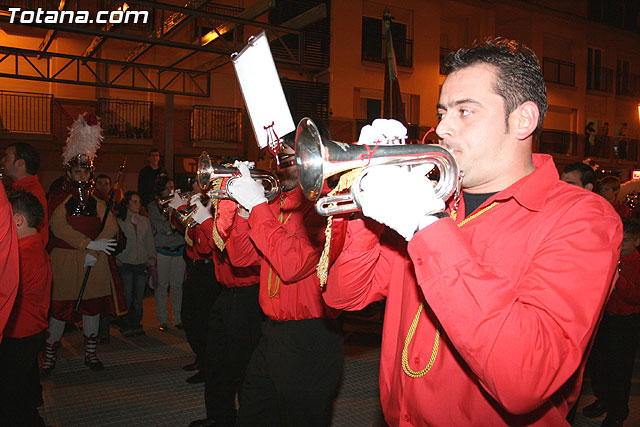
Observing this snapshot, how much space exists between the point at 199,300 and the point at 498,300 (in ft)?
13.5

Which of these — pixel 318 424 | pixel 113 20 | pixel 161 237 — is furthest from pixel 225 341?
pixel 113 20

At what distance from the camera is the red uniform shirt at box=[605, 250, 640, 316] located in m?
4.17

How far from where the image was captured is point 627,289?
4.18 m

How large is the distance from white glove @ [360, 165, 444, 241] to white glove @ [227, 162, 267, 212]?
186 centimetres

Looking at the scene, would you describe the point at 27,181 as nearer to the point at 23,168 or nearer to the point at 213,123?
the point at 23,168

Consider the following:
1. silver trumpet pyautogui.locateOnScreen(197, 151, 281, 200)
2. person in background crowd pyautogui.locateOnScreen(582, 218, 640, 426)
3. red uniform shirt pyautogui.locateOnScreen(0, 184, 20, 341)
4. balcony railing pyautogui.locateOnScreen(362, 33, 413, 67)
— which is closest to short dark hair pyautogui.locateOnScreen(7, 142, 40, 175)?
silver trumpet pyautogui.locateOnScreen(197, 151, 281, 200)

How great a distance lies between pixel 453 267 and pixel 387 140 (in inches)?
23.4

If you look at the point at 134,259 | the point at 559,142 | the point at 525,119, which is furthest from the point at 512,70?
the point at 559,142

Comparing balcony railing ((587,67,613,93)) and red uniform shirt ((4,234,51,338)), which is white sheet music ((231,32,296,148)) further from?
balcony railing ((587,67,613,93))

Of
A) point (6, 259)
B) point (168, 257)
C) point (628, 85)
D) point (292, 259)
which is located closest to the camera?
point (6, 259)

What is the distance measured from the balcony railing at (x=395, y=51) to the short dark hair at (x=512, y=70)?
54.5ft

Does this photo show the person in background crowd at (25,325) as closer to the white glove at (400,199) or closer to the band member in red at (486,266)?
the band member in red at (486,266)

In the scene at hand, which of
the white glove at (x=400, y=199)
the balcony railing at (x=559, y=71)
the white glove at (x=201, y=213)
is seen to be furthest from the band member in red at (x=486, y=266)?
the balcony railing at (x=559, y=71)

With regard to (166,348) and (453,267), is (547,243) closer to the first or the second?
(453,267)
